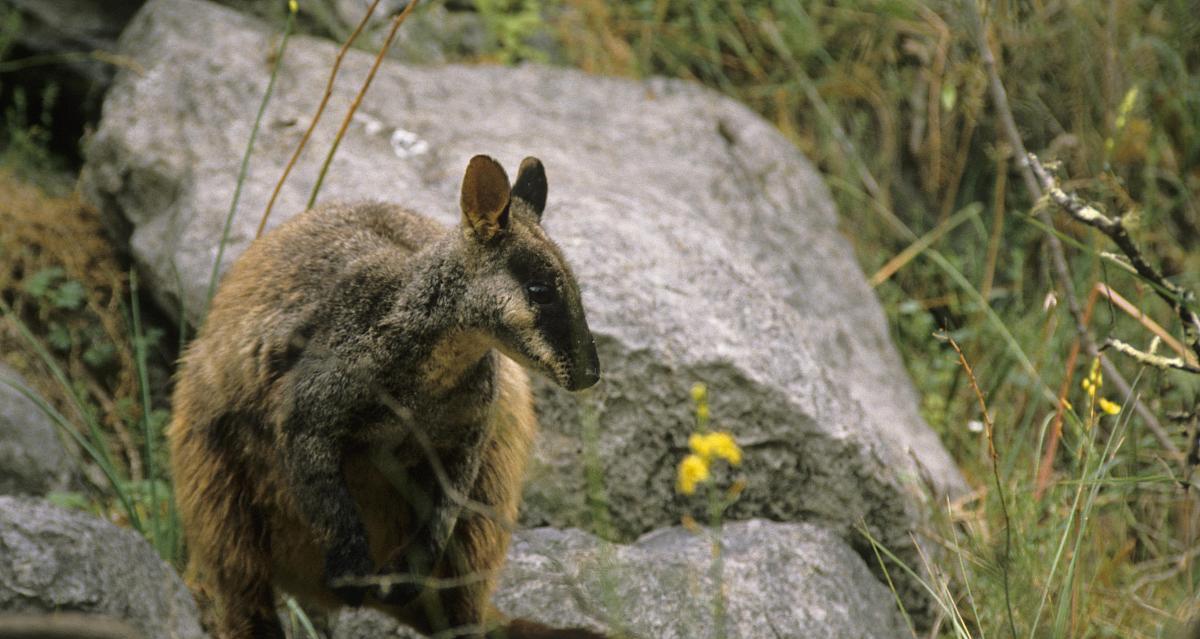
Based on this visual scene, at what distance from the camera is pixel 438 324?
335 centimetres

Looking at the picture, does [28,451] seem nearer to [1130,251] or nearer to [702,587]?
[702,587]

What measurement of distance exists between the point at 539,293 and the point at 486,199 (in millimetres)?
283

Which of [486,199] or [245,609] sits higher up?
[486,199]

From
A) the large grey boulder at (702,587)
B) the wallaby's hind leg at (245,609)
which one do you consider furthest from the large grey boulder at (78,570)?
the large grey boulder at (702,587)

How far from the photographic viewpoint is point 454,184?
512cm

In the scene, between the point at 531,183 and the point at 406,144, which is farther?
the point at 406,144

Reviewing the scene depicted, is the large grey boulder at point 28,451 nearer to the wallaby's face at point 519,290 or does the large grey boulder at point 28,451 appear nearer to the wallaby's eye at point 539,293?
the wallaby's face at point 519,290

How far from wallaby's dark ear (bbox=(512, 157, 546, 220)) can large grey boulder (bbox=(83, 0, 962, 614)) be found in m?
0.82

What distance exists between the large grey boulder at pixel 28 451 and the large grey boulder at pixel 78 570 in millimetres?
960

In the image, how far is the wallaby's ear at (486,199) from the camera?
3.26m

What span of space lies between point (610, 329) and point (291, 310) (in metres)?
1.14

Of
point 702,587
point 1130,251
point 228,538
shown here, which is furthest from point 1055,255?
point 228,538

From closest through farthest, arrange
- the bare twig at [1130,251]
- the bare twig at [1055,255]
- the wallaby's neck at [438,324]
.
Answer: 1. the wallaby's neck at [438,324]
2. the bare twig at [1130,251]
3. the bare twig at [1055,255]

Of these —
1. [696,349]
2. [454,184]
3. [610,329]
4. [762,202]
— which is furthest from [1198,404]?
[454,184]
